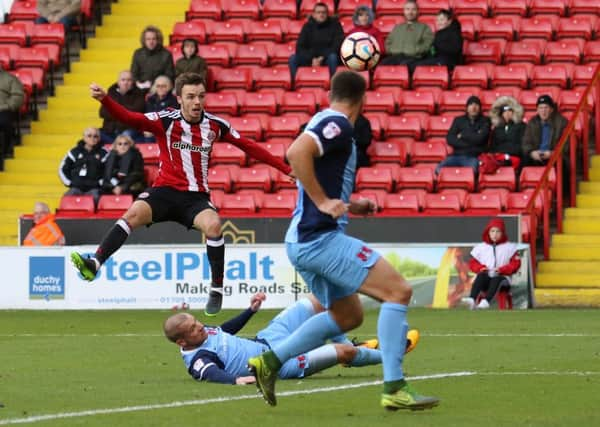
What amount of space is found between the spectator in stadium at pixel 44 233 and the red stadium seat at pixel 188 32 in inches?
231

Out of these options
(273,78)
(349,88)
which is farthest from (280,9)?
(349,88)

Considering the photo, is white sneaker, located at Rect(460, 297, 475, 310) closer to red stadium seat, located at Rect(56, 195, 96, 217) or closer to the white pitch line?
red stadium seat, located at Rect(56, 195, 96, 217)

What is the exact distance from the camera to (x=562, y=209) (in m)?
21.7

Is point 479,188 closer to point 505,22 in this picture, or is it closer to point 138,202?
point 505,22

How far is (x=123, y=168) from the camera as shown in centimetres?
2191

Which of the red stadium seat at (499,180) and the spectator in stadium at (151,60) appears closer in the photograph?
the red stadium seat at (499,180)

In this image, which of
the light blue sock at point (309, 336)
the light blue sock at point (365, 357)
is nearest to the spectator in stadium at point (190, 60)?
the light blue sock at point (365, 357)

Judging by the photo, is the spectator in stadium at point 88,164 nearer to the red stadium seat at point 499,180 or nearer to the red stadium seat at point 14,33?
the red stadium seat at point 14,33

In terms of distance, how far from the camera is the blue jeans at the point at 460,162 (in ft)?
71.7

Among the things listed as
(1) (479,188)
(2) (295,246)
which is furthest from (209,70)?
(2) (295,246)

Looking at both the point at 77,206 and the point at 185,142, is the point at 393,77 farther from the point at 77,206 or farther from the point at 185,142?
the point at 185,142

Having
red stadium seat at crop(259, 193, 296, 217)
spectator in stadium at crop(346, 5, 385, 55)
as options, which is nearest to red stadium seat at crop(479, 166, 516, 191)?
red stadium seat at crop(259, 193, 296, 217)

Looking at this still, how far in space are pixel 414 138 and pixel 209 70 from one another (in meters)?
3.81

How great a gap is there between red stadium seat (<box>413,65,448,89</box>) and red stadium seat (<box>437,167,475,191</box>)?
2.46m
